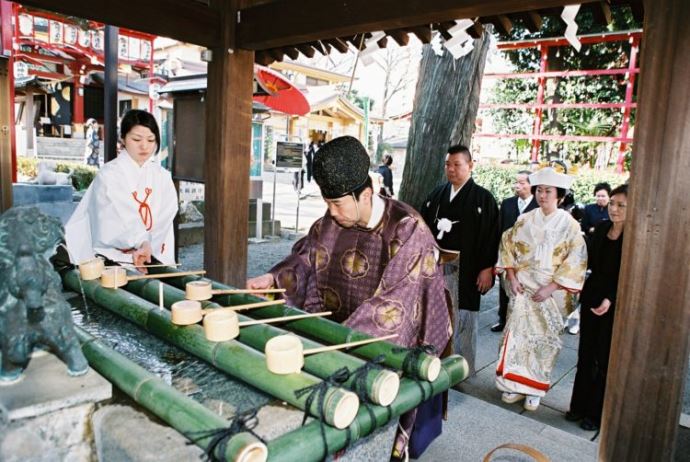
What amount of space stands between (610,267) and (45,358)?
3843mm

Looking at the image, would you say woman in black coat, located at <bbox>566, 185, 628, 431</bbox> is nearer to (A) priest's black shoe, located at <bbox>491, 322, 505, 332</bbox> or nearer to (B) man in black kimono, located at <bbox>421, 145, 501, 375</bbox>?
(B) man in black kimono, located at <bbox>421, 145, 501, 375</bbox>

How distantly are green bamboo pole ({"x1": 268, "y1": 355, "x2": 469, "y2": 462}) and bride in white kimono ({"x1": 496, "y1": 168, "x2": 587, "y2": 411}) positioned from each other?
2555 millimetres

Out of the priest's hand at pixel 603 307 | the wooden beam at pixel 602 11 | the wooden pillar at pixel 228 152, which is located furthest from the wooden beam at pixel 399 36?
the priest's hand at pixel 603 307

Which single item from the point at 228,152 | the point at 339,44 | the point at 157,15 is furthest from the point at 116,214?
the point at 339,44

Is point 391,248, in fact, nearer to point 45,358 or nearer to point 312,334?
point 312,334

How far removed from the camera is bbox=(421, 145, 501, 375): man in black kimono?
4.59 meters

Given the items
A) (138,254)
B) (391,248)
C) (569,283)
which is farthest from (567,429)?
(138,254)

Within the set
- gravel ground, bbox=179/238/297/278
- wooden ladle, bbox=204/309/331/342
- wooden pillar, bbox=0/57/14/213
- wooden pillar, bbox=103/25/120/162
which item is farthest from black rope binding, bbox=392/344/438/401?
gravel ground, bbox=179/238/297/278

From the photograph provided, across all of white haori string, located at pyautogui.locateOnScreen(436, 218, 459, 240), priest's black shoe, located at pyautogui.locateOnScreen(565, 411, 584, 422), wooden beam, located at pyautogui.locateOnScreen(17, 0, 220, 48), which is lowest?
priest's black shoe, located at pyautogui.locateOnScreen(565, 411, 584, 422)

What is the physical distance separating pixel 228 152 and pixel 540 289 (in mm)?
2893

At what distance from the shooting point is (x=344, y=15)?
11.6 feet

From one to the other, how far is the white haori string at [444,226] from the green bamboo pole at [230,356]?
297 centimetres

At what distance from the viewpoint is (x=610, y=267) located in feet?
13.1

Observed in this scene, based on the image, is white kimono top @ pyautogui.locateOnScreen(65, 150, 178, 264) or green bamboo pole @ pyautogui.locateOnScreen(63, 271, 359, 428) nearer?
green bamboo pole @ pyautogui.locateOnScreen(63, 271, 359, 428)
